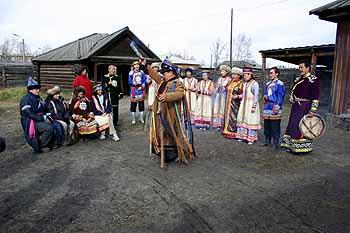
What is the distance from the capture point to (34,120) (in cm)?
594

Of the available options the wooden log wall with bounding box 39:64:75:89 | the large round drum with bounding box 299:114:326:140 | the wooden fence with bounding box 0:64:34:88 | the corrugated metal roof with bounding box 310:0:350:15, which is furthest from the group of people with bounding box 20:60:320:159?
the wooden fence with bounding box 0:64:34:88

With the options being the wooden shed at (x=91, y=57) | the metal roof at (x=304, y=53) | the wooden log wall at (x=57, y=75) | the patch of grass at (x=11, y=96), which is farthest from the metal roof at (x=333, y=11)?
the patch of grass at (x=11, y=96)

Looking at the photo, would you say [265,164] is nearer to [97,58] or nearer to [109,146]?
[109,146]

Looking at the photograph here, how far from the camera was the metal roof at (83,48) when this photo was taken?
60.7 ft

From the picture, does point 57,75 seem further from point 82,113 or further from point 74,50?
point 82,113

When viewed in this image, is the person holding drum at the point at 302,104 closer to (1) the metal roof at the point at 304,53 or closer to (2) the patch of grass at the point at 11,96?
(1) the metal roof at the point at 304,53

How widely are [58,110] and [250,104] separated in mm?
4208

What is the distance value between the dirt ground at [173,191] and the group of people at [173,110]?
0.37 m

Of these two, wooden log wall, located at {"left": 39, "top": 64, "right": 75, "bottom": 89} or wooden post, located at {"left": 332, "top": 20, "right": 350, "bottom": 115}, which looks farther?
wooden log wall, located at {"left": 39, "top": 64, "right": 75, "bottom": 89}

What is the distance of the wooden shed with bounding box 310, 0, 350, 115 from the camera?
8938mm

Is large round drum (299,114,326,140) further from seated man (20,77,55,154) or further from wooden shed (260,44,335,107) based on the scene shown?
wooden shed (260,44,335,107)

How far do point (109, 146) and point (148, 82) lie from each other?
10.7 ft

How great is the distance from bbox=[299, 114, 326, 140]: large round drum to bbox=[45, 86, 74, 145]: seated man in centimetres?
483

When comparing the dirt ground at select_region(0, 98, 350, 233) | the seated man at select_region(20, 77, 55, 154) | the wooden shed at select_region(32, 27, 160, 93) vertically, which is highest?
the wooden shed at select_region(32, 27, 160, 93)
